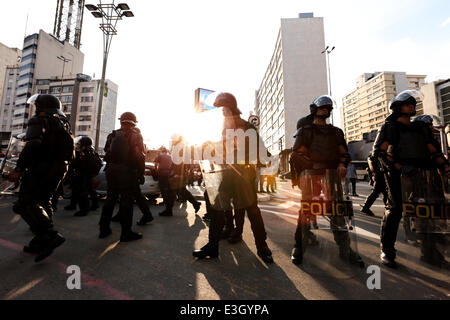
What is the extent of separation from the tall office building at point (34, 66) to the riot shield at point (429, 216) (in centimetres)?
8126

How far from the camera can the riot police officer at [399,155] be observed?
8.19ft

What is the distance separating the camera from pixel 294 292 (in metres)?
1.82

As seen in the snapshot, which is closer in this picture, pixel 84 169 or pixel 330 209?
pixel 330 209

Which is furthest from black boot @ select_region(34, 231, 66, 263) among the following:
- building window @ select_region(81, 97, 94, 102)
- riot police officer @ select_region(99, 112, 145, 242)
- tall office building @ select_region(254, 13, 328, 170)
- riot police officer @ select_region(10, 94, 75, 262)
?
building window @ select_region(81, 97, 94, 102)

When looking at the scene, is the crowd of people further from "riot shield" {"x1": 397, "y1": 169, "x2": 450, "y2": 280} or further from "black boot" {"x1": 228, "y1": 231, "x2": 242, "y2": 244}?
"black boot" {"x1": 228, "y1": 231, "x2": 242, "y2": 244}

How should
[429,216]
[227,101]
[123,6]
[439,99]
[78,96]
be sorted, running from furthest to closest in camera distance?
[439,99] < [78,96] < [123,6] < [227,101] < [429,216]

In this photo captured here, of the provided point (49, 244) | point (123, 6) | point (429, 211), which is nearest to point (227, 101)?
point (429, 211)

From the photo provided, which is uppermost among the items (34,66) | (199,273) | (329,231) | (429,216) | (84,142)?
(34,66)

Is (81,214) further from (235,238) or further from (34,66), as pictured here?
(34,66)

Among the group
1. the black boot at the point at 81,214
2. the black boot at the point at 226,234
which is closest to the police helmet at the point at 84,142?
the black boot at the point at 81,214

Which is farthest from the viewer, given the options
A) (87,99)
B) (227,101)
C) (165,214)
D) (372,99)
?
(372,99)

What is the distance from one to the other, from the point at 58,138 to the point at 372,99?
115 m

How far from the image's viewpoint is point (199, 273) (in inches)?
86.0

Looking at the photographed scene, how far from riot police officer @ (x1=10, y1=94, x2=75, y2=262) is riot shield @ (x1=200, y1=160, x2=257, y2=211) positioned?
1777mm
